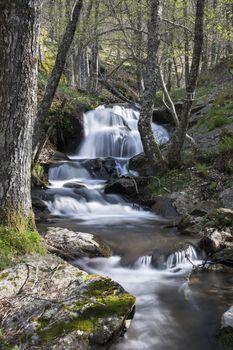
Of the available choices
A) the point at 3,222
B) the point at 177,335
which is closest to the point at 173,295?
the point at 177,335

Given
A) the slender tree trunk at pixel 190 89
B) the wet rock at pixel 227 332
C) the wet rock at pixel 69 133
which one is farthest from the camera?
the wet rock at pixel 69 133

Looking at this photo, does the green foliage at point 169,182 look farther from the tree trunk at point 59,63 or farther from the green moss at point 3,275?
the green moss at point 3,275

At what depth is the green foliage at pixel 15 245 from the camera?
5.42 meters

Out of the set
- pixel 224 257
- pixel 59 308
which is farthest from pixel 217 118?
pixel 59 308

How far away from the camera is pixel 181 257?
7.63 meters

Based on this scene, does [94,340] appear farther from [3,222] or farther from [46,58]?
[46,58]

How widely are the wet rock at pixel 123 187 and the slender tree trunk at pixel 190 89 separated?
1.31 meters

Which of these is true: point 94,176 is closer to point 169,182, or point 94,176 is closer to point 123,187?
point 123,187

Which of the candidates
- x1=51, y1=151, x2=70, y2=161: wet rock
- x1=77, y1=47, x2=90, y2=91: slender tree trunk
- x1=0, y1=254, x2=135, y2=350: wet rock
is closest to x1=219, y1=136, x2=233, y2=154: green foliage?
x1=51, y1=151, x2=70, y2=161: wet rock

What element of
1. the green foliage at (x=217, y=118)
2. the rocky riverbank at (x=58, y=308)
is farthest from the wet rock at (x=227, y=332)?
the green foliage at (x=217, y=118)

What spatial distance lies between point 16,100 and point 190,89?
6.75 meters

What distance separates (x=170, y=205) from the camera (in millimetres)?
11055

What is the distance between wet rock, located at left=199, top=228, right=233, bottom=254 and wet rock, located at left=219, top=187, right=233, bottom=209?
2439mm

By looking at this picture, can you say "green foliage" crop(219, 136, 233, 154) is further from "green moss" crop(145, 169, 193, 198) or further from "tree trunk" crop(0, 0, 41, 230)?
"tree trunk" crop(0, 0, 41, 230)
